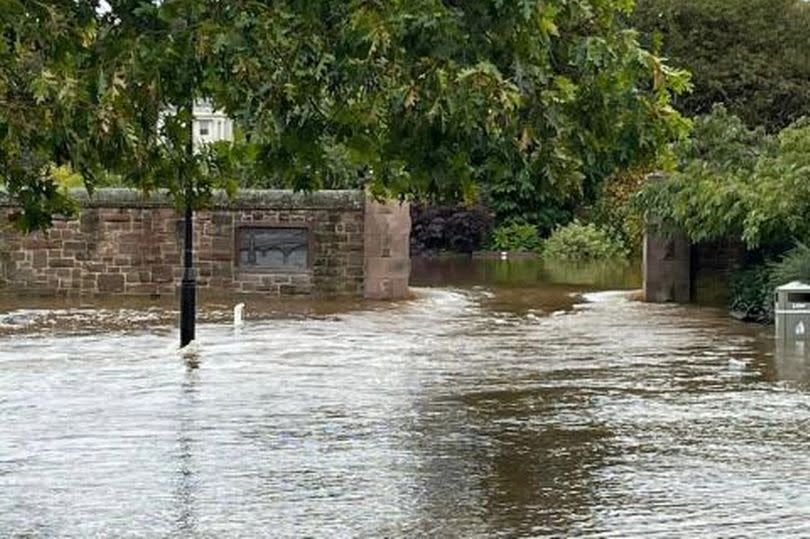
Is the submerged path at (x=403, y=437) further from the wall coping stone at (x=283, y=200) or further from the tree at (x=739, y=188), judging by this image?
the wall coping stone at (x=283, y=200)

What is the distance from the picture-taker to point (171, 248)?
94.9 ft

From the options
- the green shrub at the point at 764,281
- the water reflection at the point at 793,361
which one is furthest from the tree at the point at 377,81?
the green shrub at the point at 764,281

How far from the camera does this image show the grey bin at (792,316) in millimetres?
20219

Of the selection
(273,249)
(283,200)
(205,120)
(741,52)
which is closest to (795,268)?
(283,200)

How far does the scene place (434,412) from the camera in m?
14.1

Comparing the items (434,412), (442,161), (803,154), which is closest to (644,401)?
(434,412)

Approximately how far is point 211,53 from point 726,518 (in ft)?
15.0

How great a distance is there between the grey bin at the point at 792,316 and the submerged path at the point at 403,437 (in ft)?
1.74

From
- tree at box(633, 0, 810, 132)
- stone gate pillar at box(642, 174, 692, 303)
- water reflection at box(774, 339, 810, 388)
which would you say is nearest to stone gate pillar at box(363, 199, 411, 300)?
stone gate pillar at box(642, 174, 692, 303)

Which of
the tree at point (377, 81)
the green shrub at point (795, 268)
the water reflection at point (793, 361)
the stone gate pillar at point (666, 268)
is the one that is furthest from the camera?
the stone gate pillar at point (666, 268)

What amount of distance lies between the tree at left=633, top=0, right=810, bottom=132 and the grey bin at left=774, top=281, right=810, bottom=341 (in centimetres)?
3107

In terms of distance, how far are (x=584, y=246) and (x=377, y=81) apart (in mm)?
42052

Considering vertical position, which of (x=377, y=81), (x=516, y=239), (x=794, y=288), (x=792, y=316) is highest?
(x=516, y=239)

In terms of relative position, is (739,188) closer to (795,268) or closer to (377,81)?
(795,268)
